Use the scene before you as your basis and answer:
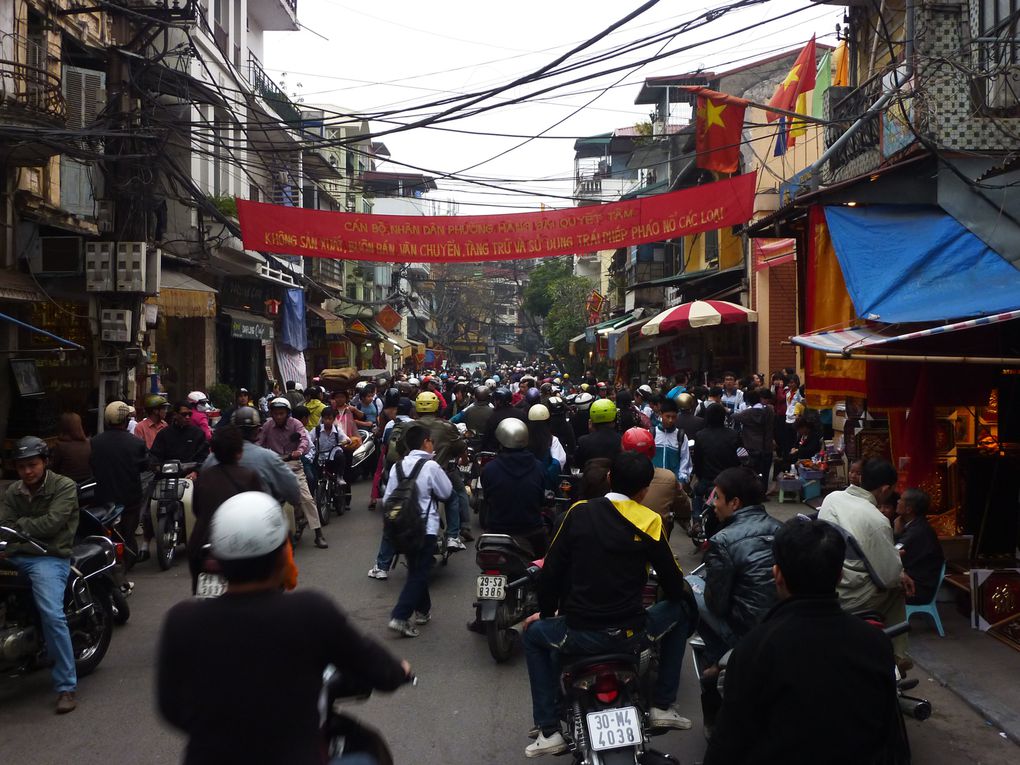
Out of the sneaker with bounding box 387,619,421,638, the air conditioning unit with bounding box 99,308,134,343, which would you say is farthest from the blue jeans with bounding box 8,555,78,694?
the air conditioning unit with bounding box 99,308,134,343

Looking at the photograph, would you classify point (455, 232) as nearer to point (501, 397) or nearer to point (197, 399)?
point (501, 397)

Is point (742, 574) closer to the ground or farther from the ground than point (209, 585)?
farther from the ground

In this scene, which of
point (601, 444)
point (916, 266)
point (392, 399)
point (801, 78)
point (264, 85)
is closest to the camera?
point (916, 266)

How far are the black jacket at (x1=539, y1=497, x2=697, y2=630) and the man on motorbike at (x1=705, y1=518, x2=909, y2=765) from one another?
63.8 inches

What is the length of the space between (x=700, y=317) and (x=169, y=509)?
38.9 feet

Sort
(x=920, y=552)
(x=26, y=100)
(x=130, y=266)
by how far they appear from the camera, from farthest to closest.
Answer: (x=130, y=266), (x=26, y=100), (x=920, y=552)

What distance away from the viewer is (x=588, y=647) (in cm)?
452

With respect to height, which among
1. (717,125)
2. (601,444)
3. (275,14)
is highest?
(275,14)

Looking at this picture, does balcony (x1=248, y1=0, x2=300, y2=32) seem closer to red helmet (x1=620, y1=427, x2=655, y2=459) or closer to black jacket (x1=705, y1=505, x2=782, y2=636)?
red helmet (x1=620, y1=427, x2=655, y2=459)

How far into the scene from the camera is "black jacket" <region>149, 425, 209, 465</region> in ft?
34.6

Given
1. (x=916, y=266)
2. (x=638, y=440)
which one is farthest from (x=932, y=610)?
(x=916, y=266)

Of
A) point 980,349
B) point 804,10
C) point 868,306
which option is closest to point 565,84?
point 804,10

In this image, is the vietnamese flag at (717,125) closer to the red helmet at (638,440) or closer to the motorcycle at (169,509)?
the red helmet at (638,440)

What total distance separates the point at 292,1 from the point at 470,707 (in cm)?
2738
